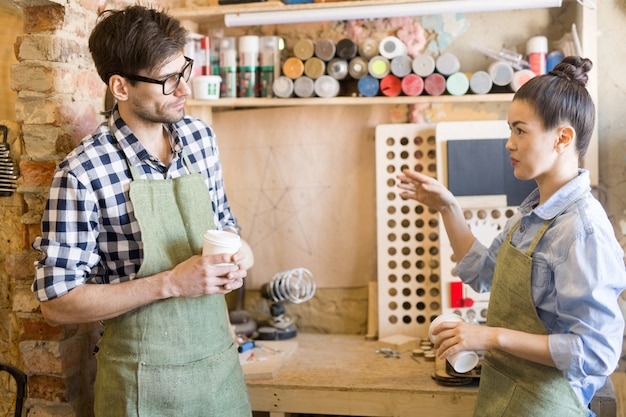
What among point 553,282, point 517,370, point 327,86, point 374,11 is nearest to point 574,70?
point 553,282

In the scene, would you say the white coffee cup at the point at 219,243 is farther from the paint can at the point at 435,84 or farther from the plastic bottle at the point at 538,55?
the plastic bottle at the point at 538,55

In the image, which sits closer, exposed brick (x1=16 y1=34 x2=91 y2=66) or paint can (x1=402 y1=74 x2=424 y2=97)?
exposed brick (x1=16 y1=34 x2=91 y2=66)

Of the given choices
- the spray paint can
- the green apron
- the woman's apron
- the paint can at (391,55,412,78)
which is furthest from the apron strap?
the spray paint can

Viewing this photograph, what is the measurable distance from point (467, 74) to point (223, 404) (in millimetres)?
1481

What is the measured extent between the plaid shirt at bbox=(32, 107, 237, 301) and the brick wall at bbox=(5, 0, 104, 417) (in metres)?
0.34

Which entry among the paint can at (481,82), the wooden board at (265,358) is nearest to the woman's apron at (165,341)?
the wooden board at (265,358)

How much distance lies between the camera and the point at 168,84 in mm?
1785

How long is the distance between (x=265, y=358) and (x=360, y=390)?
386 mm

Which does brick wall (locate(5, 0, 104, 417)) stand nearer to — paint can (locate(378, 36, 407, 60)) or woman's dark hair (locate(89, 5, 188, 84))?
woman's dark hair (locate(89, 5, 188, 84))

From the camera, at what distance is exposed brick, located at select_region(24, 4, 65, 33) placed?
2.04m

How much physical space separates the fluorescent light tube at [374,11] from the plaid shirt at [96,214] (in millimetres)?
761

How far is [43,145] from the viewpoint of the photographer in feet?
6.77

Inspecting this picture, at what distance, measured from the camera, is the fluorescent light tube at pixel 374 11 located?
91.1 inches

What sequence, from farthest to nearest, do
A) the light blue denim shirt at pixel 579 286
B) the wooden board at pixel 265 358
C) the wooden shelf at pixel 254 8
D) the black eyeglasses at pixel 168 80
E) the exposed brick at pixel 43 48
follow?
the wooden shelf at pixel 254 8 < the wooden board at pixel 265 358 < the exposed brick at pixel 43 48 < the black eyeglasses at pixel 168 80 < the light blue denim shirt at pixel 579 286
